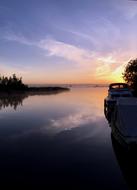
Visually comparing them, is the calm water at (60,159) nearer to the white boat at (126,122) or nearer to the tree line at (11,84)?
the white boat at (126,122)

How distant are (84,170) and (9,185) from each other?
3510 millimetres

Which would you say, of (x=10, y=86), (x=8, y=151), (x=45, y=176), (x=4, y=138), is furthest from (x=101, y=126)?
(x=10, y=86)

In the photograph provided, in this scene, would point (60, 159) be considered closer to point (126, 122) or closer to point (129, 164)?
point (129, 164)

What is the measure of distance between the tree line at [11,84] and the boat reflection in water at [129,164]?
333 feet

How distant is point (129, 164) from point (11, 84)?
111 metres

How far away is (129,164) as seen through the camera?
43.0 ft

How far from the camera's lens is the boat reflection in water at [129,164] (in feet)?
35.6

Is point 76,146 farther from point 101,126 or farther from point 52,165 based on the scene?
point 101,126

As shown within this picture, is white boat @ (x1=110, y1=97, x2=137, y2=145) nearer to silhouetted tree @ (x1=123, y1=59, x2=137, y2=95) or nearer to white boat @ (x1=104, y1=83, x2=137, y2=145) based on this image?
white boat @ (x1=104, y1=83, x2=137, y2=145)

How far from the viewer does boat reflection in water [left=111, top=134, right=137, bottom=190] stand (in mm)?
10852

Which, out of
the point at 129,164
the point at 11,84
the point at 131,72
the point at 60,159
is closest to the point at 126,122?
the point at 129,164

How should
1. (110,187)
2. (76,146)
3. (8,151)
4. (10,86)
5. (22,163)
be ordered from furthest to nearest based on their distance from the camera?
(10,86), (76,146), (8,151), (22,163), (110,187)

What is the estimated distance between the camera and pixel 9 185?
33.1 feet

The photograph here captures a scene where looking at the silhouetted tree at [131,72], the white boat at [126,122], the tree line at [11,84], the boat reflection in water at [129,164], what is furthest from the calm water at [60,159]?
the tree line at [11,84]
